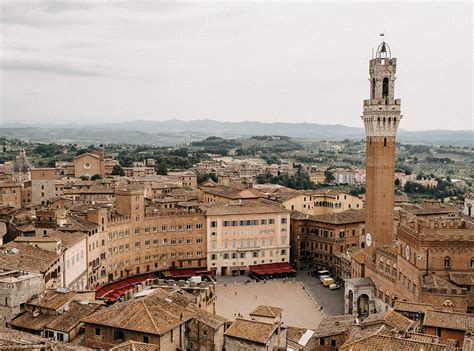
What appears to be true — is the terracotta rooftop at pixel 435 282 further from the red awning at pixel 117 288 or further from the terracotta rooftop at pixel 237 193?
the terracotta rooftop at pixel 237 193

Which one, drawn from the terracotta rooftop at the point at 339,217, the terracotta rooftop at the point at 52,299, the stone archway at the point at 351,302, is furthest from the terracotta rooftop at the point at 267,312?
the terracotta rooftop at the point at 339,217

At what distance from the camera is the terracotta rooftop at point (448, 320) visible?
112 feet

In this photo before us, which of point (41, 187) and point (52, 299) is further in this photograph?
point (41, 187)

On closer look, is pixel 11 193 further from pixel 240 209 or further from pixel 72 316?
pixel 72 316

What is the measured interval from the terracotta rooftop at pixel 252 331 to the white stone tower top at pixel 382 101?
108ft

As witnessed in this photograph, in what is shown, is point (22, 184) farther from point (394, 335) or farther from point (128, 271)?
point (394, 335)

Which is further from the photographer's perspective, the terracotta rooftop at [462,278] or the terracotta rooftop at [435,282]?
the terracotta rooftop at [462,278]

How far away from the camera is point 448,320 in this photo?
35000 mm

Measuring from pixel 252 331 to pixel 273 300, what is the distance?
27147 mm

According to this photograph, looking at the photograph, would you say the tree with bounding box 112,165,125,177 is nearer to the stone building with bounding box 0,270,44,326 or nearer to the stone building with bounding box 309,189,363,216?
the stone building with bounding box 309,189,363,216

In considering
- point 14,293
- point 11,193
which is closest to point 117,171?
point 11,193

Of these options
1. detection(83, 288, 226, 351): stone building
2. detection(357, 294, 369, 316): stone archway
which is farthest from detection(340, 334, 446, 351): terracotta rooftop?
detection(357, 294, 369, 316): stone archway

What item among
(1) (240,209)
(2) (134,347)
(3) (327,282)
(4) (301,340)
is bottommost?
(3) (327,282)

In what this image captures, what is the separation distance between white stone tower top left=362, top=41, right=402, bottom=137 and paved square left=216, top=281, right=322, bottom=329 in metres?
17.7
